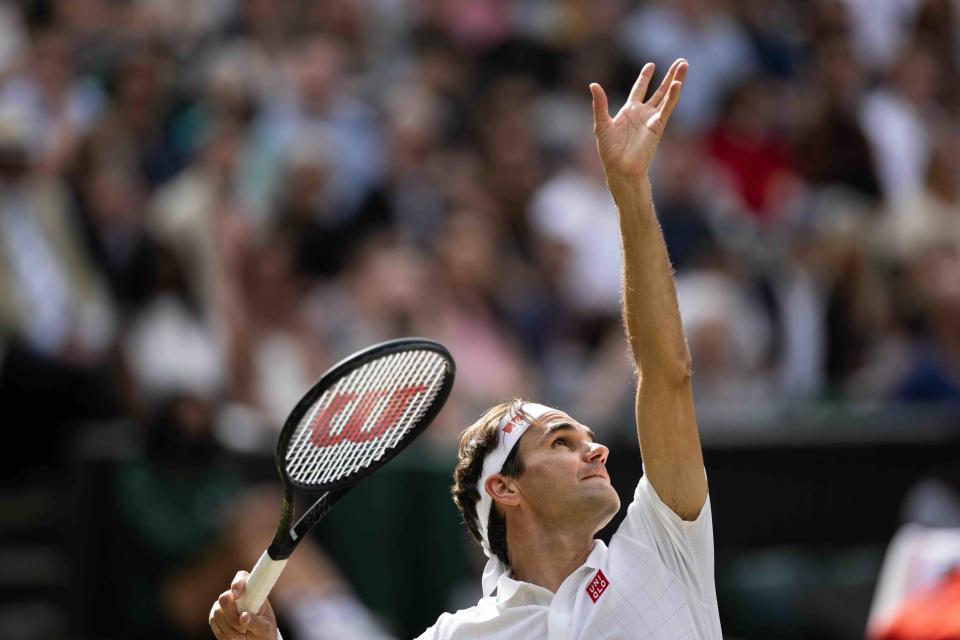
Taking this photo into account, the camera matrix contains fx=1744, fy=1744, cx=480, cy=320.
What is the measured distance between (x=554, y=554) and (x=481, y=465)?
0.31 m

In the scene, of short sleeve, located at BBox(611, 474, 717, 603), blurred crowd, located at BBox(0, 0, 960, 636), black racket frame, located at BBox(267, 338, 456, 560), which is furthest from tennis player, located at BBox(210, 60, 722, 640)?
blurred crowd, located at BBox(0, 0, 960, 636)

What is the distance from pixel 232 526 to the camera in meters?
8.15

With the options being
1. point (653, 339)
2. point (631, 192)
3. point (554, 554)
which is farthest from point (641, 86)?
point (554, 554)

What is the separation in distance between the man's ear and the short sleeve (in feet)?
1.19

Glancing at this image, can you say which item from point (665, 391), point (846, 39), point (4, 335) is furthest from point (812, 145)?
point (665, 391)

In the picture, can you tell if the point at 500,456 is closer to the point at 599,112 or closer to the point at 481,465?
the point at 481,465

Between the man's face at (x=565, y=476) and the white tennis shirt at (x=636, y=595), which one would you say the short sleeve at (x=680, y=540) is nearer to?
the white tennis shirt at (x=636, y=595)

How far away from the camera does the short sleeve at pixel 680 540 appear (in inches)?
158

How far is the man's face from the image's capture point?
4199 millimetres

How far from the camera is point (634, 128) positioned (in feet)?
13.2

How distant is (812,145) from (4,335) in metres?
5.76

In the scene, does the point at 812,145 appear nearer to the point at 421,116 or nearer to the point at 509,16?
the point at 509,16

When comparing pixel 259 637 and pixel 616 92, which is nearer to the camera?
pixel 259 637

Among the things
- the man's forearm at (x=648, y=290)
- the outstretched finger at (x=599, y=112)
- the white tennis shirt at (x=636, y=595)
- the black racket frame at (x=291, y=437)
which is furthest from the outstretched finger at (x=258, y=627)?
the outstretched finger at (x=599, y=112)
